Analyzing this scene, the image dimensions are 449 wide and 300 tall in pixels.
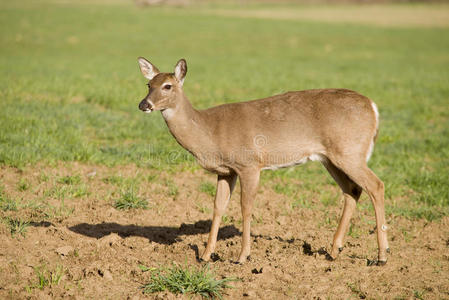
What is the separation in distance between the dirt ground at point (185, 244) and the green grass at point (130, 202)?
0.33ft

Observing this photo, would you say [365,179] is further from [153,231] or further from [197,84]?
[197,84]

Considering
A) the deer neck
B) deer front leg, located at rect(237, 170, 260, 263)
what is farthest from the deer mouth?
deer front leg, located at rect(237, 170, 260, 263)

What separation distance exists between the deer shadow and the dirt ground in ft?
0.04

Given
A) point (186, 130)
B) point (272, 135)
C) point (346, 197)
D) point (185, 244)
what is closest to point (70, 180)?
point (185, 244)

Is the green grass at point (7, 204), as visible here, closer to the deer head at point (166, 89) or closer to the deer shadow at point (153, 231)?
the deer shadow at point (153, 231)

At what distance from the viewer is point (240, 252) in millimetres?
5762

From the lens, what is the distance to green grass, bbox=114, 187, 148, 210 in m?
6.91

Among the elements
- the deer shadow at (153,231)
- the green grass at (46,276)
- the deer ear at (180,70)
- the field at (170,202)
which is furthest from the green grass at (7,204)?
the deer ear at (180,70)

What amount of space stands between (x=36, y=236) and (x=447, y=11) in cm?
6351

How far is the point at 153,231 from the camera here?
21.1ft

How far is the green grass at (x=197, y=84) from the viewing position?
838cm

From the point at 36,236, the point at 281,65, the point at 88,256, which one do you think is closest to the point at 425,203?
the point at 88,256

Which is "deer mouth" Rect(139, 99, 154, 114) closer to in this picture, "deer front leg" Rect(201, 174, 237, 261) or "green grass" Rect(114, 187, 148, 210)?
"deer front leg" Rect(201, 174, 237, 261)

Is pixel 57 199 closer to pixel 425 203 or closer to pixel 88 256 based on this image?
pixel 88 256
